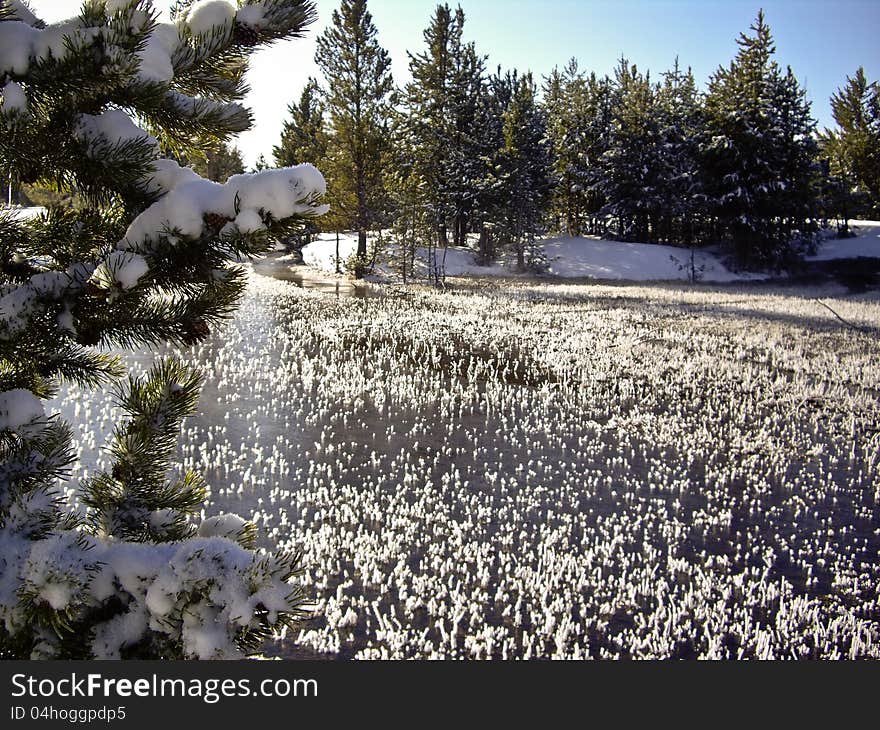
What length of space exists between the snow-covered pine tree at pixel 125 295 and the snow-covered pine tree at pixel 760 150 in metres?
43.5

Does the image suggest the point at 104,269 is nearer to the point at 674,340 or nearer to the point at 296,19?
the point at 296,19

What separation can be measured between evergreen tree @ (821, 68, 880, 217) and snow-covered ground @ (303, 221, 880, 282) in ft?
14.1

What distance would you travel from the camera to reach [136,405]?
236cm

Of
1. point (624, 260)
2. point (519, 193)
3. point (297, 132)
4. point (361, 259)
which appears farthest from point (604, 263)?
point (297, 132)

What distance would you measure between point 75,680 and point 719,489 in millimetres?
7363

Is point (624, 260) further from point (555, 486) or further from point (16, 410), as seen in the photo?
point (16, 410)

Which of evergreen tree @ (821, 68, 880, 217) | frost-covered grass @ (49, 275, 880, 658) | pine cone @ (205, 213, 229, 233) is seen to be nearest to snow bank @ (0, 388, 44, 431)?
pine cone @ (205, 213, 229, 233)

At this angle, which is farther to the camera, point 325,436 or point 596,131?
point 596,131

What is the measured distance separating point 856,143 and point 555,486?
4942 cm

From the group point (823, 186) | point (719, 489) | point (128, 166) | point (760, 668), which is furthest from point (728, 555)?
point (823, 186)

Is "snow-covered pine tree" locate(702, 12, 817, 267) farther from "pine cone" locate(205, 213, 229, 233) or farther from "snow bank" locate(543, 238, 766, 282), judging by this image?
"pine cone" locate(205, 213, 229, 233)

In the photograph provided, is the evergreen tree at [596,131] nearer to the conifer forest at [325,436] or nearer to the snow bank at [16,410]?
the conifer forest at [325,436]

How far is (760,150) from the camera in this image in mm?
40031

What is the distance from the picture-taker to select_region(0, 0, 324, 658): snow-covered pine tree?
1.83 m
